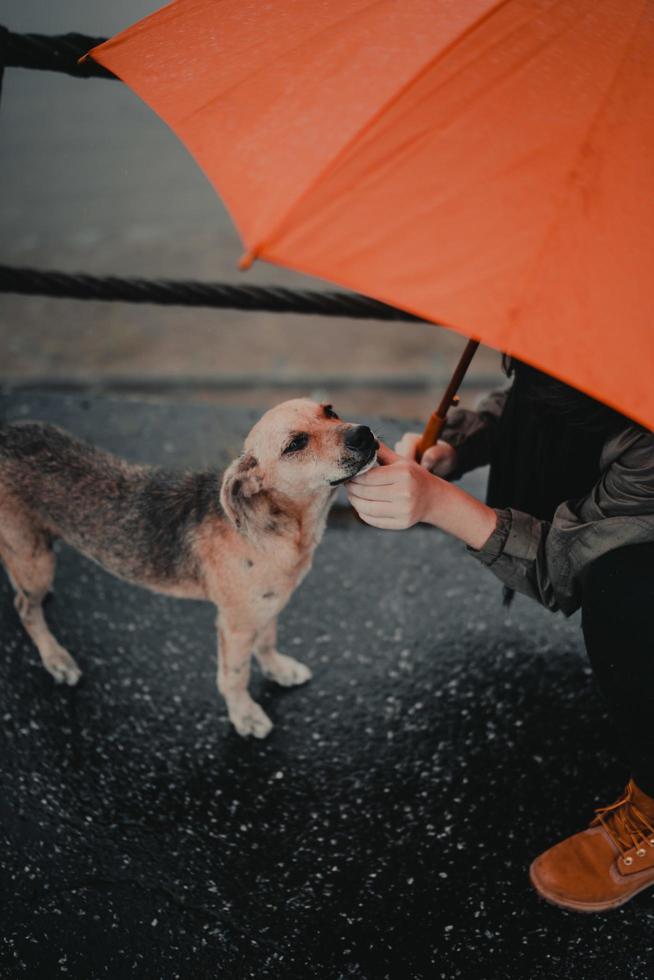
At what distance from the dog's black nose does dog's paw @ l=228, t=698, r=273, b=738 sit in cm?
99

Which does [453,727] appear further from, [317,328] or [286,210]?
[317,328]

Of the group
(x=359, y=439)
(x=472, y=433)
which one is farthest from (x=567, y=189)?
(x=472, y=433)

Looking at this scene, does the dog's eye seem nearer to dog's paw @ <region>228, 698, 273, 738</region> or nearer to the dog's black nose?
the dog's black nose

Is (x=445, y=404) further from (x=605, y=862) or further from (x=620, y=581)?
(x=605, y=862)

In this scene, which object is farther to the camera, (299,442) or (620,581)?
(299,442)

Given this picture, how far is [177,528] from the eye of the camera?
2.41m

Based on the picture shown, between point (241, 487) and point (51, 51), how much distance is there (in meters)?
1.52

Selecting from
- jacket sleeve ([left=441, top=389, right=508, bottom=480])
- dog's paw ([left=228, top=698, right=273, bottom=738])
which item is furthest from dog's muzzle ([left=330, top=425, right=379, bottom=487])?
dog's paw ([left=228, top=698, right=273, bottom=738])

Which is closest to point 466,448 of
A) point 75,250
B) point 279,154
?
point 279,154

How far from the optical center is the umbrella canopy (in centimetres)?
135

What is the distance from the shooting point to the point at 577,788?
2.34 m

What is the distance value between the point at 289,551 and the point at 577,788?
3.68 ft

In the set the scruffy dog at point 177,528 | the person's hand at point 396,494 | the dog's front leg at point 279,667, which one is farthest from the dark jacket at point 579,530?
the dog's front leg at point 279,667

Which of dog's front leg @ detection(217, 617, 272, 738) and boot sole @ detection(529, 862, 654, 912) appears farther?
dog's front leg @ detection(217, 617, 272, 738)
